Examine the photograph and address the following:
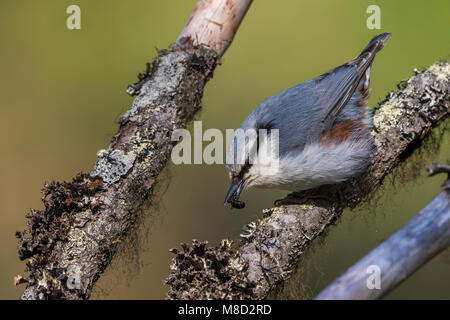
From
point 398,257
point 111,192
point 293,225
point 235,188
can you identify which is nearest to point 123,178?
point 111,192

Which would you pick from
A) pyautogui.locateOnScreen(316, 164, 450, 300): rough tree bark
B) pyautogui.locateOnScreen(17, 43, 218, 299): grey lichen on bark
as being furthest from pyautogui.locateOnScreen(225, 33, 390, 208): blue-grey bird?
pyautogui.locateOnScreen(316, 164, 450, 300): rough tree bark

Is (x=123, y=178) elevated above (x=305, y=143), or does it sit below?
below

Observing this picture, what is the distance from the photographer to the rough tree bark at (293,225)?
1857 millimetres

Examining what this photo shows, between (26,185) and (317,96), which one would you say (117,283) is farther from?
(26,185)

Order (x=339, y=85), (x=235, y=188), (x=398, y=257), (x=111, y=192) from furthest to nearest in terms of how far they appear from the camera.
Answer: (x=339, y=85), (x=235, y=188), (x=111, y=192), (x=398, y=257)

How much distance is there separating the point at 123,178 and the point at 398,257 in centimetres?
120

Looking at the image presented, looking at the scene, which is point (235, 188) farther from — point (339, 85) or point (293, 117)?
point (339, 85)

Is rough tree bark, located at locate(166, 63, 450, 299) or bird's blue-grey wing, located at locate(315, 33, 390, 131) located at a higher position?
bird's blue-grey wing, located at locate(315, 33, 390, 131)

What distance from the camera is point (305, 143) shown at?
2.35m

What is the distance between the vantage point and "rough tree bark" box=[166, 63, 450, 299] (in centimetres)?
186

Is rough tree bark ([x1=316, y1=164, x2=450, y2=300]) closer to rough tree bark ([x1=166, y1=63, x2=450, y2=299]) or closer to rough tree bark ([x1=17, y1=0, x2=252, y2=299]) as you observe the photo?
rough tree bark ([x1=166, y1=63, x2=450, y2=299])

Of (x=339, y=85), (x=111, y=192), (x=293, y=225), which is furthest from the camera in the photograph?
(x=339, y=85)

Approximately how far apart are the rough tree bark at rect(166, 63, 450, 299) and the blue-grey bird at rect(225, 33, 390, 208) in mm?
99

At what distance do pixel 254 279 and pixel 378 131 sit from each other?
1.10 metres
